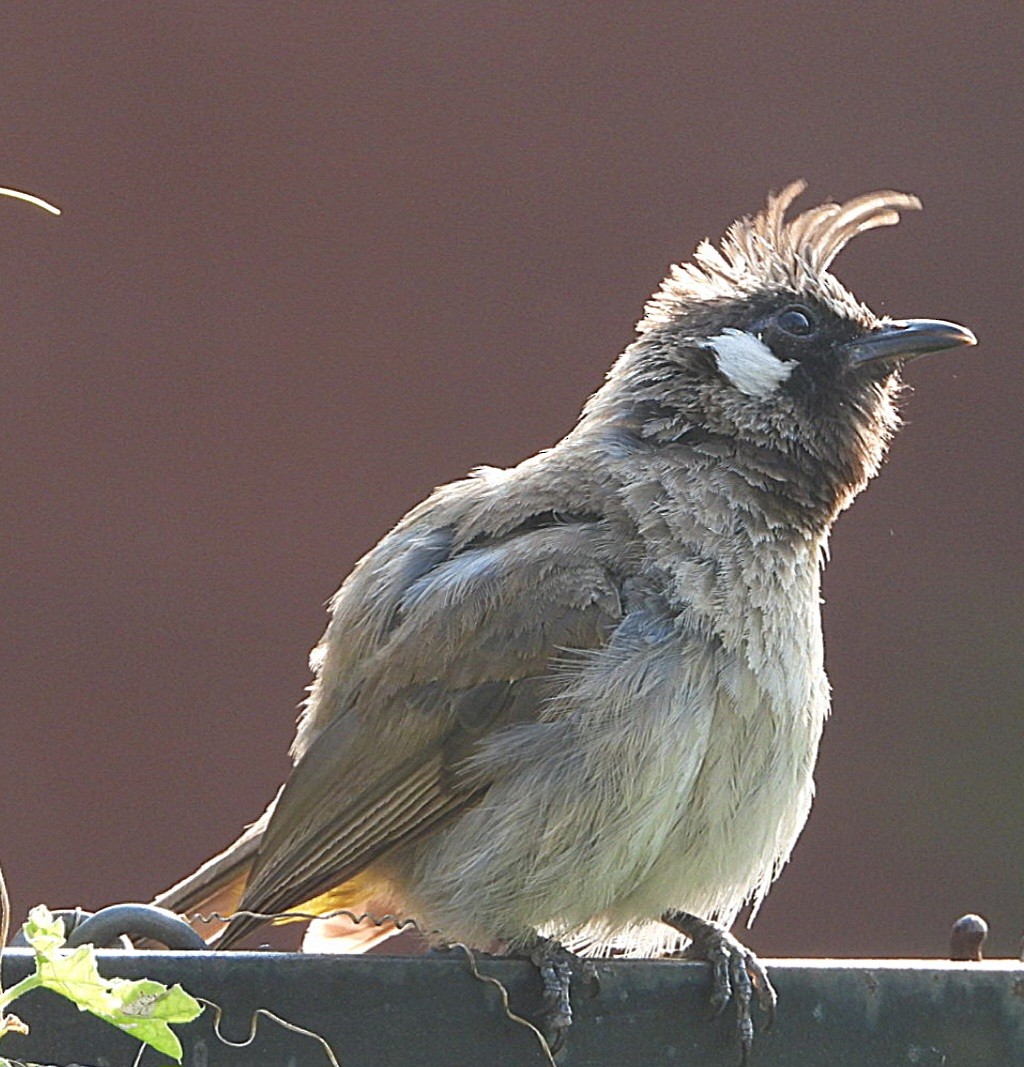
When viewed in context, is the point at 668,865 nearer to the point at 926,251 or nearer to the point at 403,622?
the point at 403,622

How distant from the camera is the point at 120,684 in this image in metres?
6.20

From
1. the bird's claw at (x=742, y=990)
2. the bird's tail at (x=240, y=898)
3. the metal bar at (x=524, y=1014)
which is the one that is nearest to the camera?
the metal bar at (x=524, y=1014)

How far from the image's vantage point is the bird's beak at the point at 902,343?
3.70m

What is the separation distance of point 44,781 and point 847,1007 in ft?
14.5

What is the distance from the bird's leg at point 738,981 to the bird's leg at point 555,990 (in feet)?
0.53

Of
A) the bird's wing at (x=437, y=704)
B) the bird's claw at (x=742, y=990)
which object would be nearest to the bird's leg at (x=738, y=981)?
the bird's claw at (x=742, y=990)

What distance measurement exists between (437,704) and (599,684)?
0.96 ft

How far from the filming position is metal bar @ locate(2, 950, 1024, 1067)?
74.4 inches

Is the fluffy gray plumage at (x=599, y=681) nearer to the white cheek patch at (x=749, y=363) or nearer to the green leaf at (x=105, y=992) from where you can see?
the white cheek patch at (x=749, y=363)

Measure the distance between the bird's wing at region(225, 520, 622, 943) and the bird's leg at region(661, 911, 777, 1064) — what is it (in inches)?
16.9

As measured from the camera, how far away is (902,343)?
3.74 metres

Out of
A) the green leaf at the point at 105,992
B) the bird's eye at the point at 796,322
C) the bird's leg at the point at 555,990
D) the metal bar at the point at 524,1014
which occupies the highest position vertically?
the bird's eye at the point at 796,322

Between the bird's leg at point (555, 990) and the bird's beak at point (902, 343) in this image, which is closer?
the bird's leg at point (555, 990)

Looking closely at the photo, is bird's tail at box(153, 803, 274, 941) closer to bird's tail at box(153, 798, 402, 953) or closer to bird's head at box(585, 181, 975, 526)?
bird's tail at box(153, 798, 402, 953)
